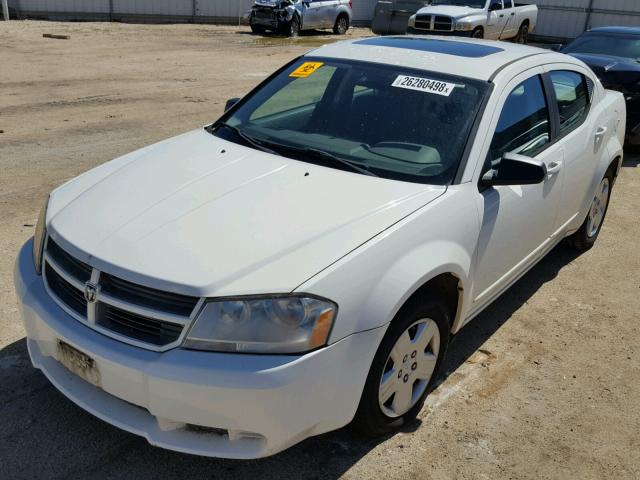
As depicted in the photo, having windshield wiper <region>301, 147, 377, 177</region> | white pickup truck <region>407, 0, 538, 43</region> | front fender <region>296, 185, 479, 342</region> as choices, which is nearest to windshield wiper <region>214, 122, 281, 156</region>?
windshield wiper <region>301, 147, 377, 177</region>

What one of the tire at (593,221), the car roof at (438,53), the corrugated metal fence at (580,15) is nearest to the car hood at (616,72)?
the tire at (593,221)

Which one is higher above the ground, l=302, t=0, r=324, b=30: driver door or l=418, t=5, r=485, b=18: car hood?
l=418, t=5, r=485, b=18: car hood

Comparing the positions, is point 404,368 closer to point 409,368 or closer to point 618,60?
point 409,368

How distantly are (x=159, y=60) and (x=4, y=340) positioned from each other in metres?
13.0

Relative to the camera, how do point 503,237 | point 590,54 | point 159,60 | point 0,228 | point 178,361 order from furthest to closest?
point 159,60 < point 590,54 < point 0,228 < point 503,237 < point 178,361

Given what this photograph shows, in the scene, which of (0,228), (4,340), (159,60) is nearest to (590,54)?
(0,228)

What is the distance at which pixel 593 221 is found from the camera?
18.4ft

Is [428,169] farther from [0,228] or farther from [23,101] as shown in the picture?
[23,101]

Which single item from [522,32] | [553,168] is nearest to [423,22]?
[522,32]

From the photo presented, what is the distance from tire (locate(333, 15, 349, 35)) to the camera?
80.3 ft

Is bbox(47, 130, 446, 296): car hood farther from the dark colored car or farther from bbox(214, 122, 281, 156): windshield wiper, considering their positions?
the dark colored car

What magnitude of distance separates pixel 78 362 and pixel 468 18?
17955mm

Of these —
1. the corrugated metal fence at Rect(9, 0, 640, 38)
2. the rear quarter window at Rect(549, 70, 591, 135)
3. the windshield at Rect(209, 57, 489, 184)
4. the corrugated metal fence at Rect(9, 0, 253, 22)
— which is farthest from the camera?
the corrugated metal fence at Rect(9, 0, 640, 38)

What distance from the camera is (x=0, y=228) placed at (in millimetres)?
5414
